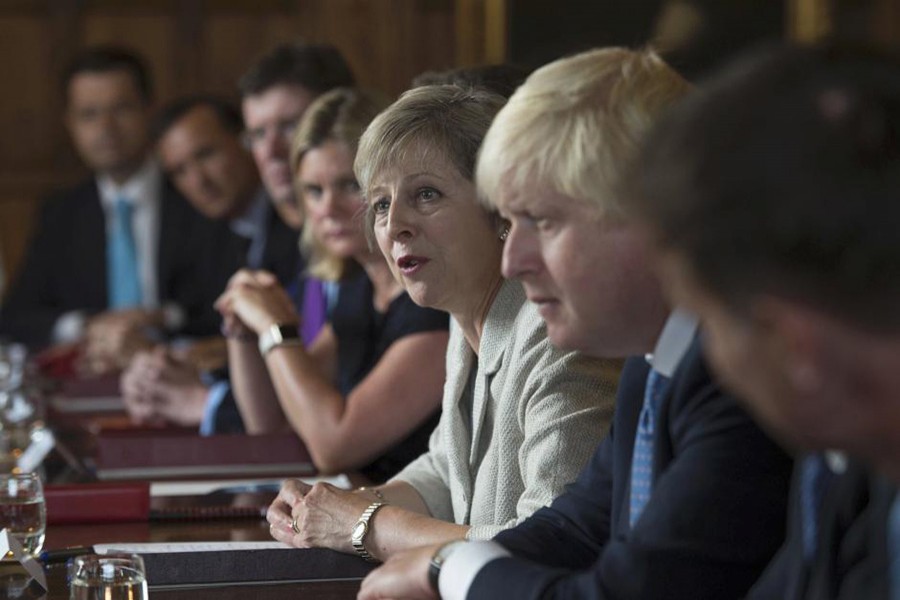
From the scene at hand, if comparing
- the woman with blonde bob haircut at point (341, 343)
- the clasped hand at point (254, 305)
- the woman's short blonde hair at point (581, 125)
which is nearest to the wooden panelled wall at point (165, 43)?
the woman with blonde bob haircut at point (341, 343)

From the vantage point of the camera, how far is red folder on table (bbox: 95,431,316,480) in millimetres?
2811

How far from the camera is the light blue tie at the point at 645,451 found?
1.57 meters

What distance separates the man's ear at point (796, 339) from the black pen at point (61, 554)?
4.24ft

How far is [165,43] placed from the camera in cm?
763

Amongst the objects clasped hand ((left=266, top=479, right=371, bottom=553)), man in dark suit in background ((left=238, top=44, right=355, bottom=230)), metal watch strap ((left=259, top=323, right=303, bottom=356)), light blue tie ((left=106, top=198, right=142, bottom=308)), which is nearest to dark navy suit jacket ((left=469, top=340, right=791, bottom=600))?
clasped hand ((left=266, top=479, right=371, bottom=553))

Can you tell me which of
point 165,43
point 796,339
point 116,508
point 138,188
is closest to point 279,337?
point 116,508

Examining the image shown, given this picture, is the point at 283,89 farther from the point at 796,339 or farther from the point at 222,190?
the point at 796,339

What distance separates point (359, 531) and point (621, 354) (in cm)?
55

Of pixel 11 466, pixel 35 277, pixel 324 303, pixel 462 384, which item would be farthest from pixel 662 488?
pixel 35 277

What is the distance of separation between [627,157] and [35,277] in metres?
4.99

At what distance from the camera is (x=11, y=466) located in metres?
2.87

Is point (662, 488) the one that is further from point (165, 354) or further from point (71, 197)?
→ point (71, 197)

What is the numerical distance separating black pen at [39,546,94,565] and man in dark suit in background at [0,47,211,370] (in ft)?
11.8

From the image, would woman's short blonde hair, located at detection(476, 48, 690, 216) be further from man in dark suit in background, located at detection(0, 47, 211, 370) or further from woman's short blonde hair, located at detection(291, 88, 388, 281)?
man in dark suit in background, located at detection(0, 47, 211, 370)
